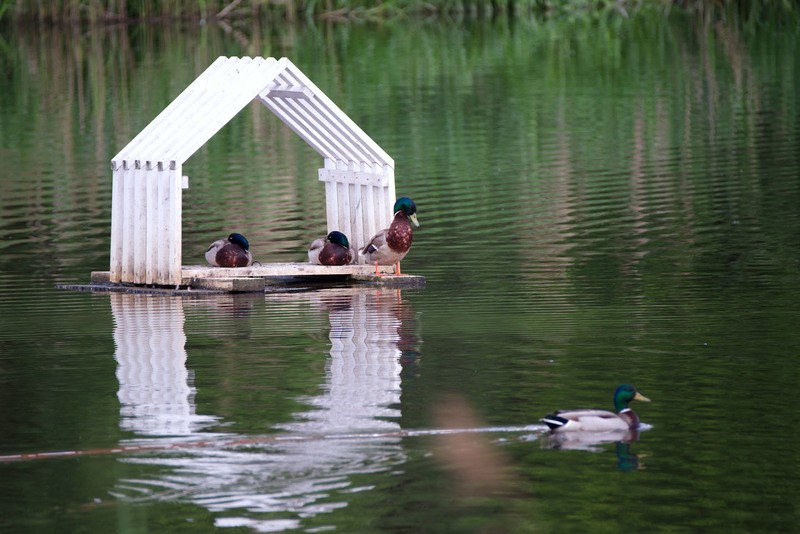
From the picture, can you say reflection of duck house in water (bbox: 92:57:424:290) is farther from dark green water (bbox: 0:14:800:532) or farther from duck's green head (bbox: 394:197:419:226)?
duck's green head (bbox: 394:197:419:226)

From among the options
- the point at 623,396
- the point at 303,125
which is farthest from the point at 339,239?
the point at 623,396

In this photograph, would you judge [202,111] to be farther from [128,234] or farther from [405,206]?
[405,206]

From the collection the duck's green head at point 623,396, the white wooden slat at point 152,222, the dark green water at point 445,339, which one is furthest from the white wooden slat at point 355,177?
the duck's green head at point 623,396

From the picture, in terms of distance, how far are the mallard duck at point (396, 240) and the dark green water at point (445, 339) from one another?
45 cm

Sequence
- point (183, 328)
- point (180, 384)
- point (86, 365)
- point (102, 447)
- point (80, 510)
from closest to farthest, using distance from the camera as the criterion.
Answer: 1. point (80, 510)
2. point (102, 447)
3. point (180, 384)
4. point (86, 365)
5. point (183, 328)

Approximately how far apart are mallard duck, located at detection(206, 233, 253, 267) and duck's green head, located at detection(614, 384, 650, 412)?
7879 mm

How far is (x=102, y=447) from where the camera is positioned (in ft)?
34.9

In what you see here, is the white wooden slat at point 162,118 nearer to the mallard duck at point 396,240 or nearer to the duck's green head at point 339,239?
the duck's green head at point 339,239

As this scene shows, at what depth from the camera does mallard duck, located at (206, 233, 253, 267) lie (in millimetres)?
18125

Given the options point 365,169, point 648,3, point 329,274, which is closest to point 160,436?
point 329,274

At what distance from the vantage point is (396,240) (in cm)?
1769

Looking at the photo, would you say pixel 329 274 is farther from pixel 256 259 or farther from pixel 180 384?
pixel 180 384

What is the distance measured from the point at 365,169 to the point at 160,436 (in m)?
8.49

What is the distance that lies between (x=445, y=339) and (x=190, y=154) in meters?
4.37
